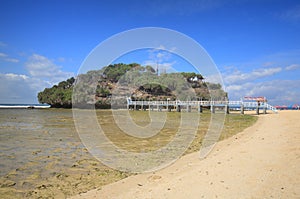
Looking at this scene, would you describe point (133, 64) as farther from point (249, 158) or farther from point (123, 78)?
point (249, 158)

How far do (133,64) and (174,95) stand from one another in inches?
868

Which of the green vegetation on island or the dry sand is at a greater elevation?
the green vegetation on island

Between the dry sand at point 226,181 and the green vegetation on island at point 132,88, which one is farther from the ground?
the green vegetation on island at point 132,88

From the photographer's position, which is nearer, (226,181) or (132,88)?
(226,181)

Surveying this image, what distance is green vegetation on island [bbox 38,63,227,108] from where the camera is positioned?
66.3 m

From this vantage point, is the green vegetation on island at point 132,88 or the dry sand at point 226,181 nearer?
the dry sand at point 226,181

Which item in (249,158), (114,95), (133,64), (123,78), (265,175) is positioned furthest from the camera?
(133,64)

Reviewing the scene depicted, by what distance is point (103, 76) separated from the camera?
76.8m

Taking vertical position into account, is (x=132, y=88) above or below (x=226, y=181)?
above

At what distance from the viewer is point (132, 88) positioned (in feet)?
227

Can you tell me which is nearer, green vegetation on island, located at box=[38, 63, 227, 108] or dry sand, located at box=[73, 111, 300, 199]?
dry sand, located at box=[73, 111, 300, 199]

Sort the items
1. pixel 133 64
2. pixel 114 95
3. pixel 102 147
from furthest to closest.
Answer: pixel 133 64 < pixel 114 95 < pixel 102 147

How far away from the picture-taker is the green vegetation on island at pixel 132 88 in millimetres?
66312

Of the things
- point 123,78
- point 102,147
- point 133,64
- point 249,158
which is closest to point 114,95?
point 123,78
